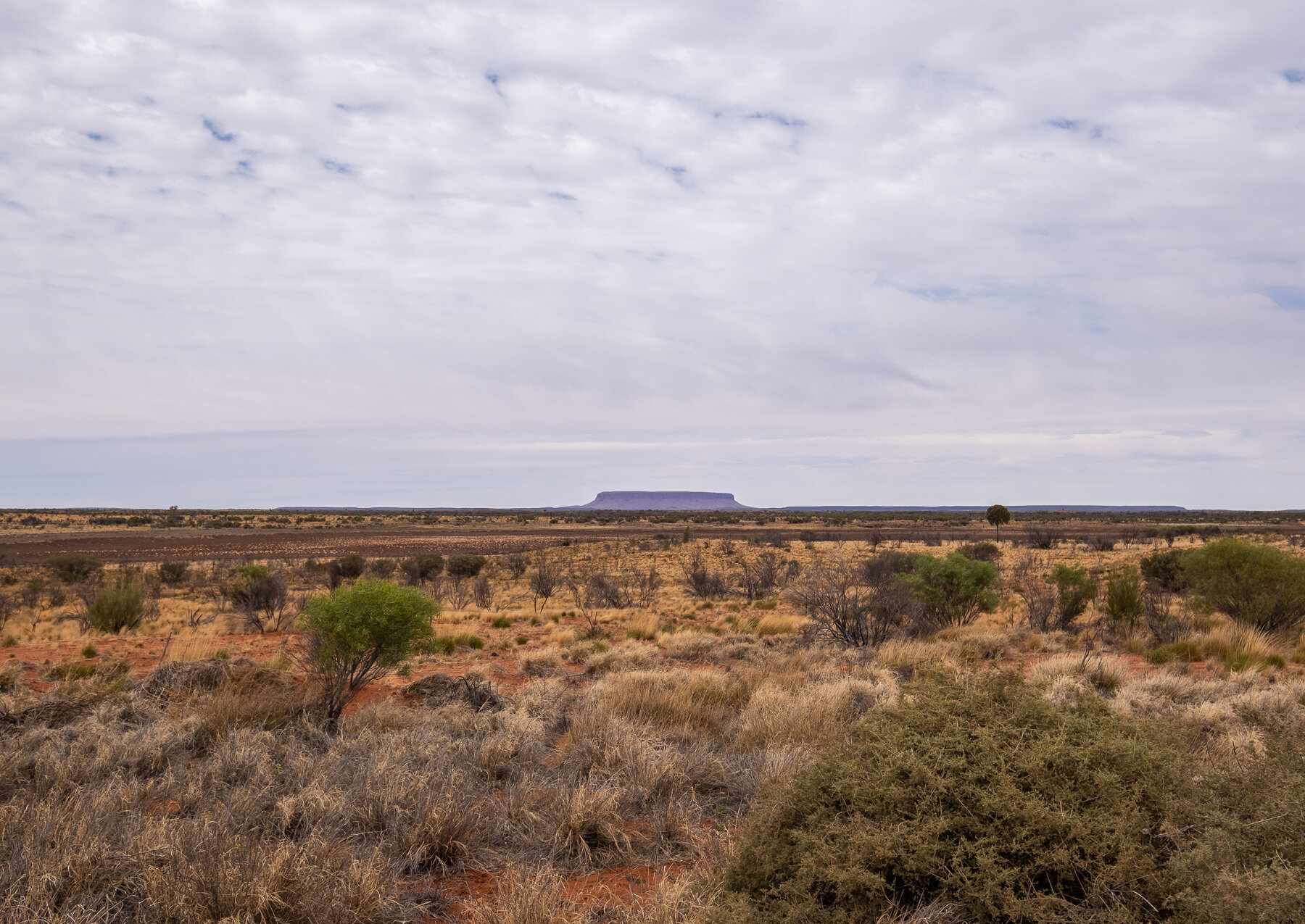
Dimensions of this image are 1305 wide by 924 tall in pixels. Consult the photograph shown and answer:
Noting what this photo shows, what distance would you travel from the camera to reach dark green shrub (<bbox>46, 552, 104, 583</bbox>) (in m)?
31.1

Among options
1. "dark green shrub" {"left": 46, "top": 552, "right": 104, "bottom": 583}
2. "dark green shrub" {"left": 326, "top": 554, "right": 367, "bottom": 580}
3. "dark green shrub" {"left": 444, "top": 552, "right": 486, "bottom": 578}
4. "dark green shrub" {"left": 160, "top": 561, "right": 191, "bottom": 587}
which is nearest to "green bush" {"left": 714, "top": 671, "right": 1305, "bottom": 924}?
"dark green shrub" {"left": 326, "top": 554, "right": 367, "bottom": 580}

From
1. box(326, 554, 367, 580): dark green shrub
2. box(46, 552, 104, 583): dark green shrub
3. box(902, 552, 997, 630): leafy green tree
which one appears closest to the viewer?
box(902, 552, 997, 630): leafy green tree

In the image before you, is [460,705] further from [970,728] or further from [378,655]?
[970,728]

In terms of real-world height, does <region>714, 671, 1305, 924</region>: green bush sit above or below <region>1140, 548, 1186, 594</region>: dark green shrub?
above

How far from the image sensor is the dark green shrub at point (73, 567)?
3111 centimetres

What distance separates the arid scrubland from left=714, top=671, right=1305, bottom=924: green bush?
0.02 metres

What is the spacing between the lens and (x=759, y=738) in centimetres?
757

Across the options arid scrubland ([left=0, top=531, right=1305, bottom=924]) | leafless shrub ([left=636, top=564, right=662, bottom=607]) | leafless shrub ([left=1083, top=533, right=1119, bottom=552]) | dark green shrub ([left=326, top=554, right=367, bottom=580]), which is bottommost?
leafless shrub ([left=636, top=564, right=662, bottom=607])

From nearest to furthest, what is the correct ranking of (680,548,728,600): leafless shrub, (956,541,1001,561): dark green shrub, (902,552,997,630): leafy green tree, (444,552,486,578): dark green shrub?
(902,552,997,630): leafy green tree → (680,548,728,600): leafless shrub → (444,552,486,578): dark green shrub → (956,541,1001,561): dark green shrub

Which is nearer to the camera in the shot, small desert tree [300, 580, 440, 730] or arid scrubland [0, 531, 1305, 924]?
arid scrubland [0, 531, 1305, 924]

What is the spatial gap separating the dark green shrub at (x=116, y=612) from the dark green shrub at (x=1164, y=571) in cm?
2858

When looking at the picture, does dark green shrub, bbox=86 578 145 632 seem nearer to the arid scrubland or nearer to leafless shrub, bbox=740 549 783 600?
the arid scrubland

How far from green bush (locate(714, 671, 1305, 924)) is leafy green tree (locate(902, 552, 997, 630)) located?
1443cm

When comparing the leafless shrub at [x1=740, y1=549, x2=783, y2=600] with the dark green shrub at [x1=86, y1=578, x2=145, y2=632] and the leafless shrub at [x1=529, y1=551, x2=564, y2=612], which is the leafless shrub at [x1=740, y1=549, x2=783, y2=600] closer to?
the leafless shrub at [x1=529, y1=551, x2=564, y2=612]
